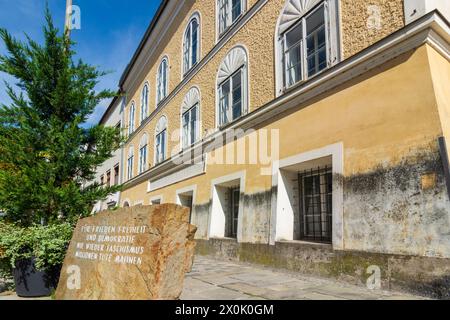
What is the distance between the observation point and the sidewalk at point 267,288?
5.18 metres

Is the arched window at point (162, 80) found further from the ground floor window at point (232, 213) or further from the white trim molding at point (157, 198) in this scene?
the ground floor window at point (232, 213)

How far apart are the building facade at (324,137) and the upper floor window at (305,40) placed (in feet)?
0.09

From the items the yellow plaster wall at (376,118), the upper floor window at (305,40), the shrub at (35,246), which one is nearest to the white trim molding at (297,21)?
the upper floor window at (305,40)

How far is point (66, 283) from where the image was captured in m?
5.18

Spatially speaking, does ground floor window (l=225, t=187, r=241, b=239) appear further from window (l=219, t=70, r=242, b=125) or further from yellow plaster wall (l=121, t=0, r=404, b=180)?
yellow plaster wall (l=121, t=0, r=404, b=180)

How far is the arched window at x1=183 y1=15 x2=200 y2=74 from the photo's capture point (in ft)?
46.3

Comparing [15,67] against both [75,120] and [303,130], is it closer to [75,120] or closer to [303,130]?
[75,120]

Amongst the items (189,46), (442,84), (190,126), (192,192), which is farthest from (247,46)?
(442,84)

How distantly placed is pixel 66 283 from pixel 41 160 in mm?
2784

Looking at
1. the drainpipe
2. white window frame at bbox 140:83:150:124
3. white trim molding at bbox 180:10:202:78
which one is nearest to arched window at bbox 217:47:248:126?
white trim molding at bbox 180:10:202:78

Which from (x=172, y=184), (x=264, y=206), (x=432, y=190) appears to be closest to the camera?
(x=432, y=190)

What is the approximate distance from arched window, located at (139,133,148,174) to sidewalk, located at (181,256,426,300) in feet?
41.9

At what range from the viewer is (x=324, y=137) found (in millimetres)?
7020
